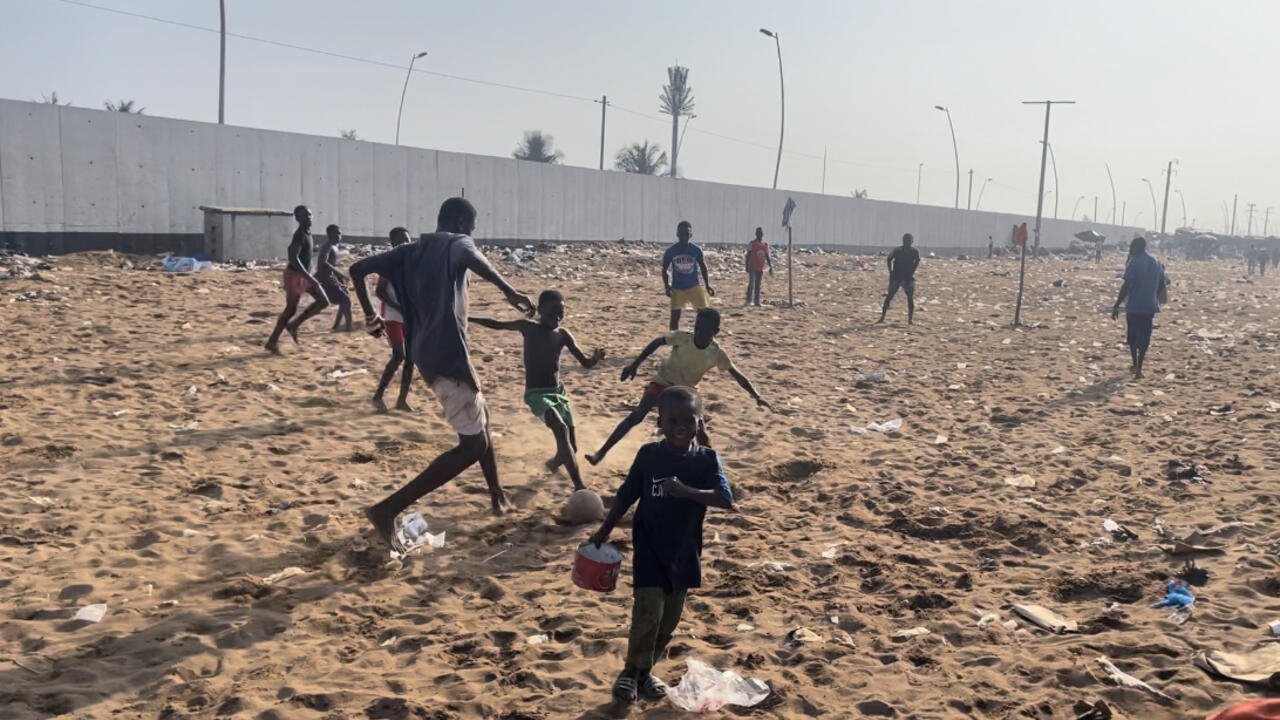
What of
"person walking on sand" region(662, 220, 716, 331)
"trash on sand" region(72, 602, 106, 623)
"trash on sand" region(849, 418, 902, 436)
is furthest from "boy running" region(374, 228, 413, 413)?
"person walking on sand" region(662, 220, 716, 331)

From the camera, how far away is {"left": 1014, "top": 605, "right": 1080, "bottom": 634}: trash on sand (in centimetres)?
401

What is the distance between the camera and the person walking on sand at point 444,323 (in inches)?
175

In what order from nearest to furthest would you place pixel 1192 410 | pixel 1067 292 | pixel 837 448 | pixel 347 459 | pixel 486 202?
pixel 347 459
pixel 837 448
pixel 1192 410
pixel 1067 292
pixel 486 202

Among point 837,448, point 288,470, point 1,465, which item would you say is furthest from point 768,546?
point 1,465

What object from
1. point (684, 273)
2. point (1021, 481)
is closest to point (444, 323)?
point (1021, 481)

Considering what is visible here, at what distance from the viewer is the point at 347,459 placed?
21.2 ft

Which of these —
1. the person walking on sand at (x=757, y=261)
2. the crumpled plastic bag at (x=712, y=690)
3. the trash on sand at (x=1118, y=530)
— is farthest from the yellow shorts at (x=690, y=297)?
the crumpled plastic bag at (x=712, y=690)

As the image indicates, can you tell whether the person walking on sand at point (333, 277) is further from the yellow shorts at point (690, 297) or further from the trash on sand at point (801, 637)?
the trash on sand at point (801, 637)

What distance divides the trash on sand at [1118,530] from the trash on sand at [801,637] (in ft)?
7.50

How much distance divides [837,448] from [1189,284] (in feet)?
89.0

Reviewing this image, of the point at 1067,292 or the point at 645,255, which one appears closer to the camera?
the point at 1067,292

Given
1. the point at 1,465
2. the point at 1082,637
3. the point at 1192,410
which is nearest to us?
the point at 1082,637

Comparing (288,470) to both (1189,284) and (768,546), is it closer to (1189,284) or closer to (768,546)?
(768,546)

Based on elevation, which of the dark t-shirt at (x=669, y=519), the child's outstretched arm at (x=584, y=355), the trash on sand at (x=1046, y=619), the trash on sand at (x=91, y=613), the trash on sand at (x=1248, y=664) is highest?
the child's outstretched arm at (x=584, y=355)
